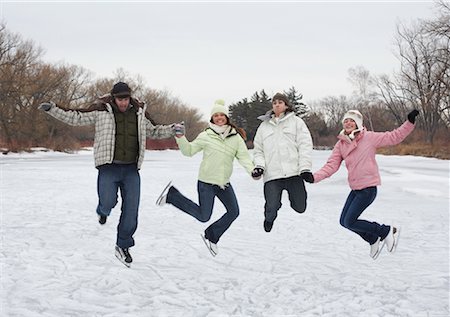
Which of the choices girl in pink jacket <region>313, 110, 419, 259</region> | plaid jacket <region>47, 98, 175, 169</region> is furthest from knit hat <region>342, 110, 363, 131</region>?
plaid jacket <region>47, 98, 175, 169</region>

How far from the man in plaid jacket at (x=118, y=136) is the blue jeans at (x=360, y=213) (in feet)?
6.64

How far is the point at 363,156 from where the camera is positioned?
4766 millimetres

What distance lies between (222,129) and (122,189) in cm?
126

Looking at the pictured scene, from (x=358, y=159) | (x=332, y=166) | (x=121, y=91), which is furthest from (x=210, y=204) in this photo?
(x=358, y=159)

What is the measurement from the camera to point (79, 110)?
4746mm

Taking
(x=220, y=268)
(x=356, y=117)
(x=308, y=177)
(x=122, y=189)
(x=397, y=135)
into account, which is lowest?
(x=220, y=268)

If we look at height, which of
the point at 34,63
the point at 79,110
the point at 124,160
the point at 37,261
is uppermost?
the point at 34,63

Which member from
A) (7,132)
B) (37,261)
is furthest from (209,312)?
(7,132)

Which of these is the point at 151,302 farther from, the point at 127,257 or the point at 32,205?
the point at 32,205

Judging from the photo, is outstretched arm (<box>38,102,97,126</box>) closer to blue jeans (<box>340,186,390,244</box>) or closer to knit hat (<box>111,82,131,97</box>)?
knit hat (<box>111,82,131,97</box>)

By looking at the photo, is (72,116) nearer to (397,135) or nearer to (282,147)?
(282,147)

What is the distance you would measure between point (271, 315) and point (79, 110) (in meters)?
2.78

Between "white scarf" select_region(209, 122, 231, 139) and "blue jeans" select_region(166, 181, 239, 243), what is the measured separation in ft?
1.82

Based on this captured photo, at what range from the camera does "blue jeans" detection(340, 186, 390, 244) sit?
15.7 feet
